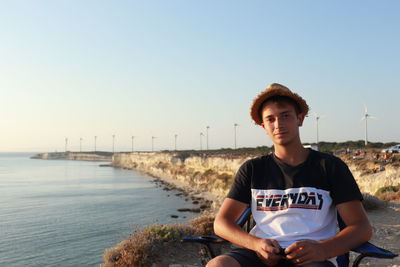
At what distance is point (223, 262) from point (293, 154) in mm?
1073

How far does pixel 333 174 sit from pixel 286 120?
575mm

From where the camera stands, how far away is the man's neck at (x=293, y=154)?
2.82 m

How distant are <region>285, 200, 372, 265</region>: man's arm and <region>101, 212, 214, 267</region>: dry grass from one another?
486 centimetres

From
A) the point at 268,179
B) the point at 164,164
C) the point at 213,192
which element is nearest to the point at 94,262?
the point at 268,179

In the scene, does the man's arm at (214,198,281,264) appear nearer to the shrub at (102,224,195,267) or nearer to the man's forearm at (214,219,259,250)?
the man's forearm at (214,219,259,250)

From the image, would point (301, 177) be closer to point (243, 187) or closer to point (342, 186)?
point (342, 186)

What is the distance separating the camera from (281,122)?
279 centimetres

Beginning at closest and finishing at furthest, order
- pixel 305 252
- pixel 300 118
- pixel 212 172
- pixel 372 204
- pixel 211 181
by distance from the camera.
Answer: pixel 305 252 → pixel 300 118 → pixel 372 204 → pixel 211 181 → pixel 212 172

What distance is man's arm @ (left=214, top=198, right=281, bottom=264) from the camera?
8.02ft

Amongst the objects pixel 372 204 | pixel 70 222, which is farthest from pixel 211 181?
pixel 372 204

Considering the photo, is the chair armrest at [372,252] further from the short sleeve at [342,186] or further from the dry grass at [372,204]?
the dry grass at [372,204]

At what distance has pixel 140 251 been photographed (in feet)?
22.1

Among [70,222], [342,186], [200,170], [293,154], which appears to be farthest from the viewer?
[200,170]

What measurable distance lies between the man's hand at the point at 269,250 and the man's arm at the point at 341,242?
10 cm
